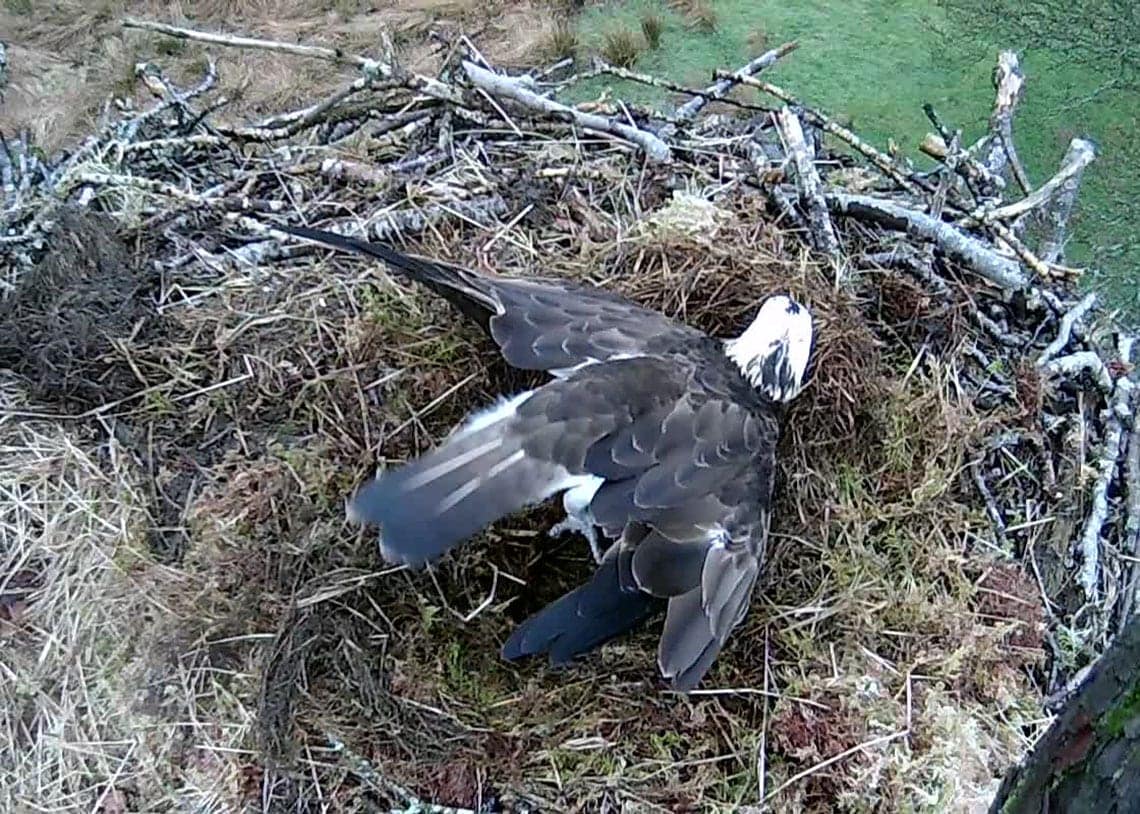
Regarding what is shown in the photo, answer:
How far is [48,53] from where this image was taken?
19.4 ft

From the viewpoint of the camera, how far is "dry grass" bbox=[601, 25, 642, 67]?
17.6 ft

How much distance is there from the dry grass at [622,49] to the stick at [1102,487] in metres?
3.28

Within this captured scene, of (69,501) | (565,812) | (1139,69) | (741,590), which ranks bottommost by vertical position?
(1139,69)

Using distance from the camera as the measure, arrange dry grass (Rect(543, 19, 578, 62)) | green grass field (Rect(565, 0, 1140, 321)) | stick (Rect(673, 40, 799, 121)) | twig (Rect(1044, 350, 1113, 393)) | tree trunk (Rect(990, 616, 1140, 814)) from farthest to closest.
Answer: dry grass (Rect(543, 19, 578, 62))
green grass field (Rect(565, 0, 1140, 321))
stick (Rect(673, 40, 799, 121))
twig (Rect(1044, 350, 1113, 393))
tree trunk (Rect(990, 616, 1140, 814))

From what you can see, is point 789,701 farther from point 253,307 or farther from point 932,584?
point 253,307

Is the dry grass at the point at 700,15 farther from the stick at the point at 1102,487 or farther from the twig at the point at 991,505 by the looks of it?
the twig at the point at 991,505

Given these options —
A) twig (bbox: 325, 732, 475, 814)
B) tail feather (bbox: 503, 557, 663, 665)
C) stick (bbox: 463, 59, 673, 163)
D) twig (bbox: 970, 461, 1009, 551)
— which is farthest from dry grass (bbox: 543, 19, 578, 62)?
twig (bbox: 325, 732, 475, 814)

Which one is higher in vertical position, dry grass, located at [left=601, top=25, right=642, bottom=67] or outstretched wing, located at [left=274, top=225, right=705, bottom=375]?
outstretched wing, located at [left=274, top=225, right=705, bottom=375]

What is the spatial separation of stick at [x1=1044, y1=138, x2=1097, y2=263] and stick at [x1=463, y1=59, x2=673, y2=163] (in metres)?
0.88

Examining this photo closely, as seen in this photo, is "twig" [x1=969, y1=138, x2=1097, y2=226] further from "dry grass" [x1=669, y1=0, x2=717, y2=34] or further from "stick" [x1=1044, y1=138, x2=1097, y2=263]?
"dry grass" [x1=669, y1=0, x2=717, y2=34]

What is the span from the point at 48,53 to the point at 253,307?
13.5 feet

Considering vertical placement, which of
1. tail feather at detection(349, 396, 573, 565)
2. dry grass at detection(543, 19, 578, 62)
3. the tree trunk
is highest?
the tree trunk

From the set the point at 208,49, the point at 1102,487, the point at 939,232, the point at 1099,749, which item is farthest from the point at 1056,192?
the point at 208,49

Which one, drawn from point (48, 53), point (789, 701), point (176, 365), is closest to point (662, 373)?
point (789, 701)
